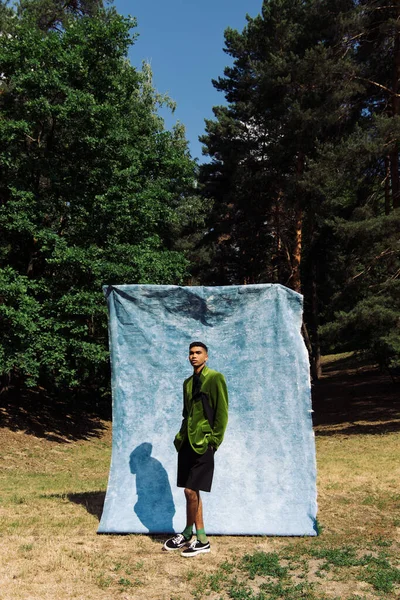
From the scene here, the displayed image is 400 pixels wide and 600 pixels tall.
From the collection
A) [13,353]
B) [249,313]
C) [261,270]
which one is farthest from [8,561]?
[261,270]

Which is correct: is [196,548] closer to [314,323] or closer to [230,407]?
[230,407]

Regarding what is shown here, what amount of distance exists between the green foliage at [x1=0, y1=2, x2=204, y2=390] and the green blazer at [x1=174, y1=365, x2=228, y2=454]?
10.3 m

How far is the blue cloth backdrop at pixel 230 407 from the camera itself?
6.36m

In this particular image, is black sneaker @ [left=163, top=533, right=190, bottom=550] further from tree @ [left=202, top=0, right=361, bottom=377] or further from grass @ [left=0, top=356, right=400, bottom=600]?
tree @ [left=202, top=0, right=361, bottom=377]

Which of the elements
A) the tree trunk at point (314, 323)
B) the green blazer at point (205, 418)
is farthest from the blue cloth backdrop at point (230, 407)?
the tree trunk at point (314, 323)

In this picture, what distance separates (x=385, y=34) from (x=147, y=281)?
37.6 ft

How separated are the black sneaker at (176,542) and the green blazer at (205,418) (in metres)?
0.91

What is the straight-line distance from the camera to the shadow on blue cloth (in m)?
6.43

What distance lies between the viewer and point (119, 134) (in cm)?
1730

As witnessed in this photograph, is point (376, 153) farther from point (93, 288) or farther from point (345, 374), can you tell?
point (345, 374)

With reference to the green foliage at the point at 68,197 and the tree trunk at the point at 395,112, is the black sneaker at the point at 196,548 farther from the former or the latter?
the tree trunk at the point at 395,112

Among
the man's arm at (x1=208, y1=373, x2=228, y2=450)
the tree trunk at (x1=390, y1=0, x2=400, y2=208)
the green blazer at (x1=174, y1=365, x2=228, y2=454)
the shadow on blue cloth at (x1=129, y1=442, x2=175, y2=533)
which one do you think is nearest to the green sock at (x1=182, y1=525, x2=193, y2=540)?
the shadow on blue cloth at (x1=129, y1=442, x2=175, y2=533)

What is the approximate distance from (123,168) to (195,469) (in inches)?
572

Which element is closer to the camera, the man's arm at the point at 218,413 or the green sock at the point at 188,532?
the man's arm at the point at 218,413
